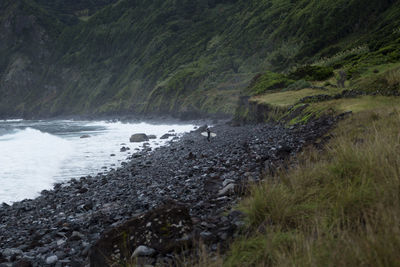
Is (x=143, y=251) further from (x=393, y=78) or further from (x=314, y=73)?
(x=314, y=73)

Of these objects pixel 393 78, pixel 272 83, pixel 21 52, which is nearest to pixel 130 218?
pixel 393 78

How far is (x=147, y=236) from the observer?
312cm

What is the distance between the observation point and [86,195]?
8.78m

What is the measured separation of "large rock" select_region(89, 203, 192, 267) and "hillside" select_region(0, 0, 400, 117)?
24228 mm

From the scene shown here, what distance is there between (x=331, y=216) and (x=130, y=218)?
265 centimetres

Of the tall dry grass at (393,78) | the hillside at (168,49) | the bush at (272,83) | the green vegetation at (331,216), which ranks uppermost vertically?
the hillside at (168,49)

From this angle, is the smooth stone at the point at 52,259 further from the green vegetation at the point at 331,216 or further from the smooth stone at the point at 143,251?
the green vegetation at the point at 331,216

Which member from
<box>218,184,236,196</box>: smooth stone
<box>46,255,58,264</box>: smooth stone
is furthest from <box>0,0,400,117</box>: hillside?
<box>46,255,58,264</box>: smooth stone

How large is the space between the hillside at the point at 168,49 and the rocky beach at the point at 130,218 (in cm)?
2135

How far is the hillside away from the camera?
41.0m

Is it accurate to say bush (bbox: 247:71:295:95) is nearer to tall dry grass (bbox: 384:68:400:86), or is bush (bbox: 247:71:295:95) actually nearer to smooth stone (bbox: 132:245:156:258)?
tall dry grass (bbox: 384:68:400:86)

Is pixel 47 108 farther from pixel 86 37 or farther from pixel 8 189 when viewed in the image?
pixel 8 189

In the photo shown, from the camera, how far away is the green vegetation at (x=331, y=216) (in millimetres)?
1854

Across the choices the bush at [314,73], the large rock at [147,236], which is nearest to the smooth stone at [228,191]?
the large rock at [147,236]
